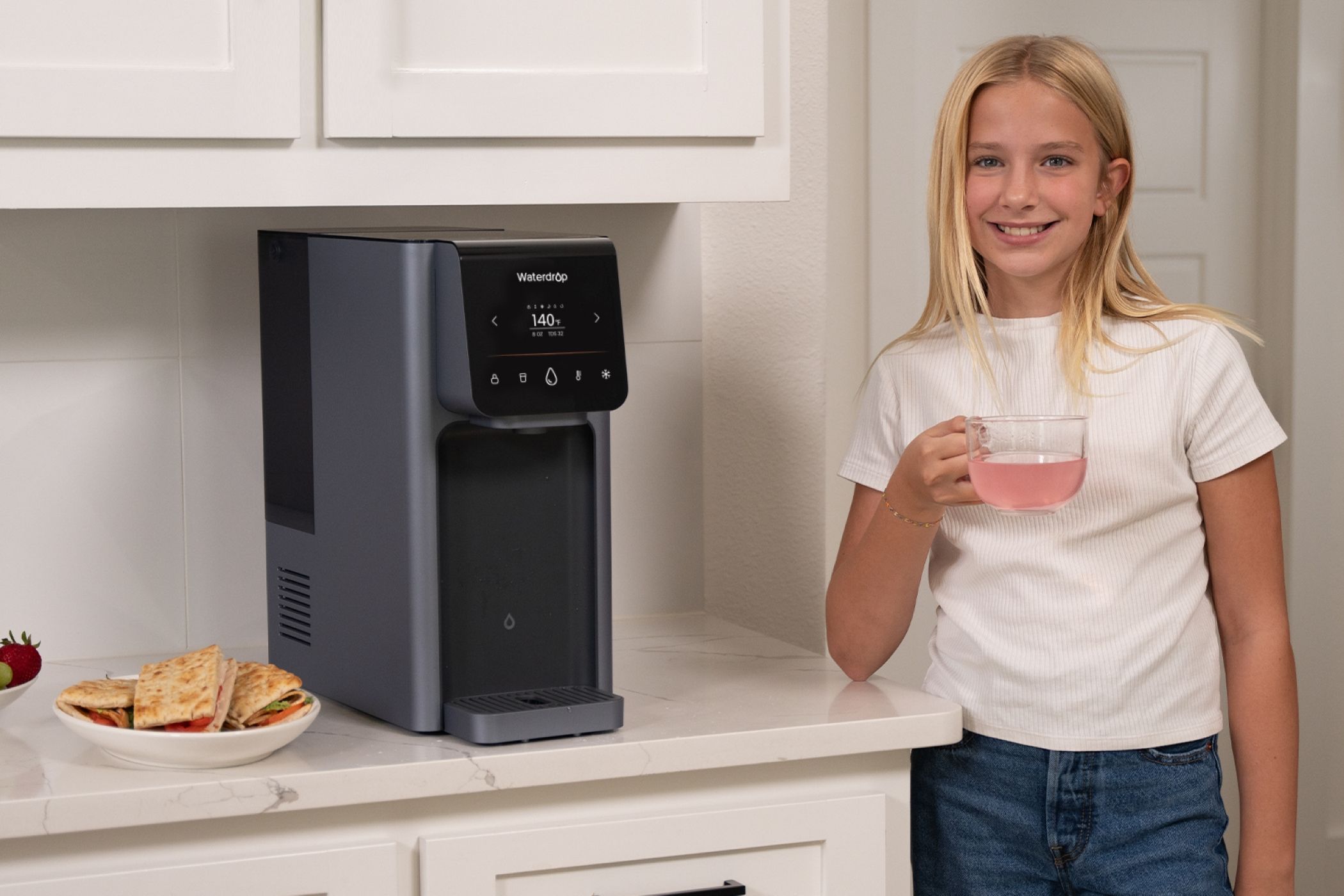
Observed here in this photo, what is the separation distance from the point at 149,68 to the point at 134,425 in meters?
0.46

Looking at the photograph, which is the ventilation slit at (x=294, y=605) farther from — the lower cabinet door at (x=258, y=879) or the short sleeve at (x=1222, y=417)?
the short sleeve at (x=1222, y=417)

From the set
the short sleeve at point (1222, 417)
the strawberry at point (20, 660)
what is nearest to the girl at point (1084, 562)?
the short sleeve at point (1222, 417)

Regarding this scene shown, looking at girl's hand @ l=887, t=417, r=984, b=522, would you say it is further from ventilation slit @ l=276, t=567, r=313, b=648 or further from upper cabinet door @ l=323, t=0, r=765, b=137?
ventilation slit @ l=276, t=567, r=313, b=648

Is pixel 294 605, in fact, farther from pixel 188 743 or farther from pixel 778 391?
pixel 778 391

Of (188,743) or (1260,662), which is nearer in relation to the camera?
(188,743)

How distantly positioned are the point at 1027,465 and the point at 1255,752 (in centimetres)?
39

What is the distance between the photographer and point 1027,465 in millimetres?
1061

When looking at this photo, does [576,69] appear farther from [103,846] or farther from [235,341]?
[103,846]

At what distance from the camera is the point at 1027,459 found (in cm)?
106

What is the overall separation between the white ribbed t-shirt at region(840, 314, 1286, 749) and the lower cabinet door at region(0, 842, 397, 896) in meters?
0.51

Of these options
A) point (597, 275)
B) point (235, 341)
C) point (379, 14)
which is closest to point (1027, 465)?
point (597, 275)

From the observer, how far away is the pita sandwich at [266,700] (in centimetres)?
107

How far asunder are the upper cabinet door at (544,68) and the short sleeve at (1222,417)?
1.42 feet

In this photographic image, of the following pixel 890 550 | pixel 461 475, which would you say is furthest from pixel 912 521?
pixel 461 475
